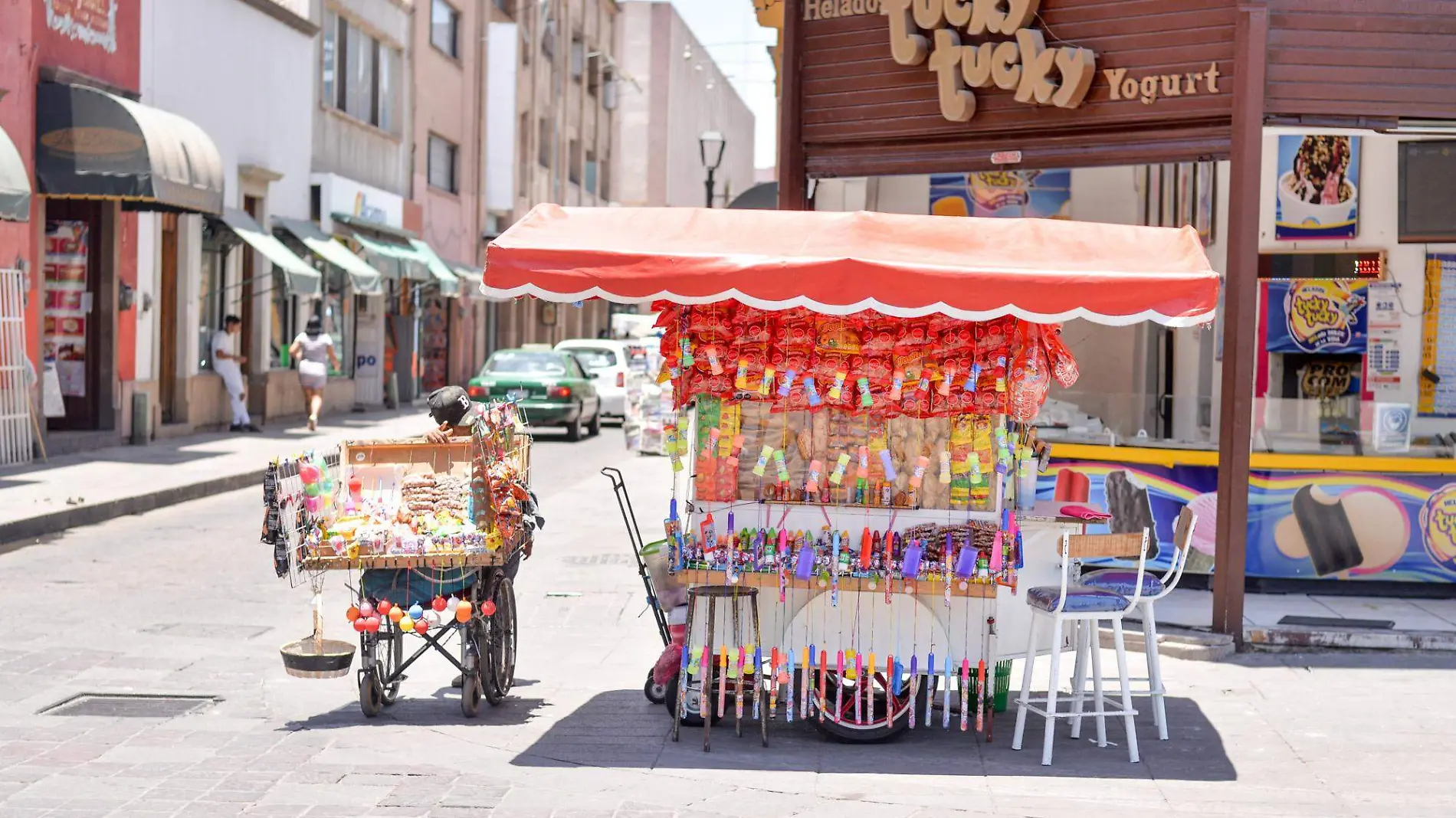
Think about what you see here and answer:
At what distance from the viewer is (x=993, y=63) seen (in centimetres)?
1137

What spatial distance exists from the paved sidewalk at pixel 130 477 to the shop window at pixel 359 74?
8365 millimetres

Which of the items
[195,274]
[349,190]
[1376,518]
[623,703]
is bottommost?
[623,703]

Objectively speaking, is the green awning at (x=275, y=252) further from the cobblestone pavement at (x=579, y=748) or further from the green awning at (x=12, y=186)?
the cobblestone pavement at (x=579, y=748)

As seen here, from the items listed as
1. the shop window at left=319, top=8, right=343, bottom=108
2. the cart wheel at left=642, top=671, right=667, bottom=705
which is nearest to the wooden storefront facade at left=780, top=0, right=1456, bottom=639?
the cart wheel at left=642, top=671, right=667, bottom=705

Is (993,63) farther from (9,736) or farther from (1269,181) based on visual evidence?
(9,736)

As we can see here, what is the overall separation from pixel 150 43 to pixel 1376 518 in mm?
16568

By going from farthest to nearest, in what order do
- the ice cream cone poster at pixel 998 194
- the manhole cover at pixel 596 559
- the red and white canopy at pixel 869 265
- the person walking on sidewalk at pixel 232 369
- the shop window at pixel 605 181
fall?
the shop window at pixel 605 181, the person walking on sidewalk at pixel 232 369, the ice cream cone poster at pixel 998 194, the manhole cover at pixel 596 559, the red and white canopy at pixel 869 265

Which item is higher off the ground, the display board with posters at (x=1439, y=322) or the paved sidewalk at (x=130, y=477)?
the display board with posters at (x=1439, y=322)

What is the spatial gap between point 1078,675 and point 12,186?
11.8m

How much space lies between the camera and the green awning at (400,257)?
30688 mm

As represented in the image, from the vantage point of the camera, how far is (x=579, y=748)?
7.24 metres

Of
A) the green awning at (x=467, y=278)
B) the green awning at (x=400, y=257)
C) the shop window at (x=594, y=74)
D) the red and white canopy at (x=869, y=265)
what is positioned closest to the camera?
the red and white canopy at (x=869, y=265)

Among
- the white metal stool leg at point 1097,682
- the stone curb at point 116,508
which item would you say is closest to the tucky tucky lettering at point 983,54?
the white metal stool leg at point 1097,682

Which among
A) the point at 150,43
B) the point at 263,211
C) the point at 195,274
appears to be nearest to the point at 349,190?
the point at 263,211
